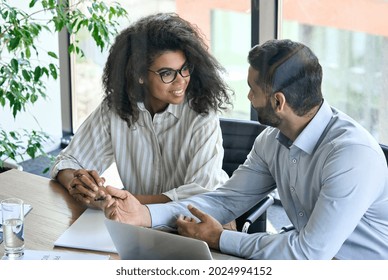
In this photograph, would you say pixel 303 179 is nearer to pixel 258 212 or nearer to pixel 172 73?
pixel 258 212

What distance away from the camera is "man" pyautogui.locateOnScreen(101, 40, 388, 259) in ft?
4.56

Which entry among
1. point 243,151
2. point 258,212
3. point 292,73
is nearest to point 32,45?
point 243,151

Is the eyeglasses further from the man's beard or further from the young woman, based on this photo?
the man's beard

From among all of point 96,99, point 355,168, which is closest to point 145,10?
point 96,99

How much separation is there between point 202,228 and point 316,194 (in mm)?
268

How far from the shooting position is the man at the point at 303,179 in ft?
4.56

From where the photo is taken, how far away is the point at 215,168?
184 centimetres

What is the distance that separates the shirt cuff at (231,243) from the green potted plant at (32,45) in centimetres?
69

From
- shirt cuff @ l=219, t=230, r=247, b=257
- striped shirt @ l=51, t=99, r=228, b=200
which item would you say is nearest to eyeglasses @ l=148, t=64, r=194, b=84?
striped shirt @ l=51, t=99, r=228, b=200

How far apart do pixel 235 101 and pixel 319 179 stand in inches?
16.7

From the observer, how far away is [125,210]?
161 centimetres

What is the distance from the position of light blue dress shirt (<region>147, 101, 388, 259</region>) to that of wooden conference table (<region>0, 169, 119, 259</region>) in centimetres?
22

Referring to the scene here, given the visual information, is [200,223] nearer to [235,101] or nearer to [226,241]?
[226,241]

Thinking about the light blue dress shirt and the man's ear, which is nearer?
the light blue dress shirt
